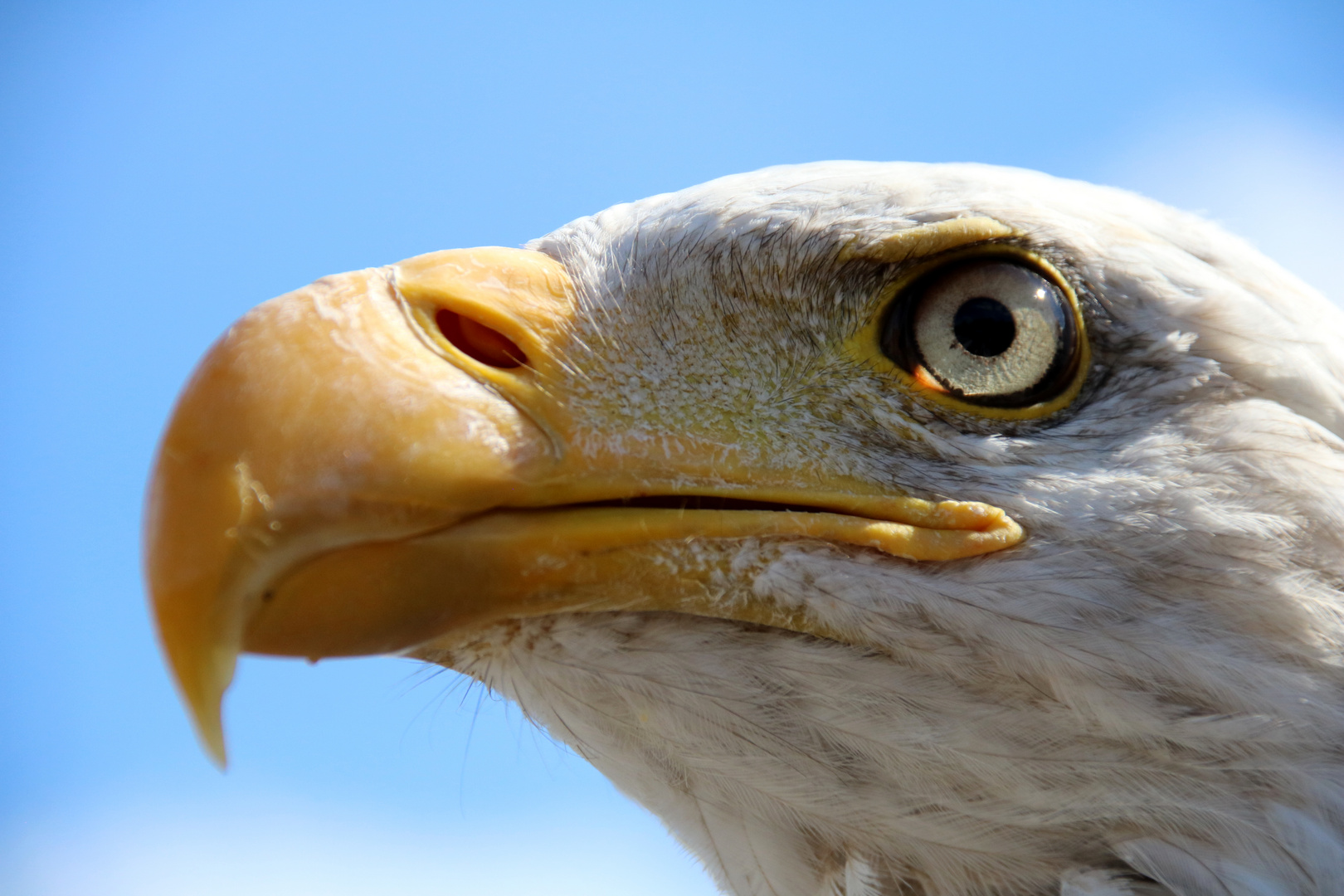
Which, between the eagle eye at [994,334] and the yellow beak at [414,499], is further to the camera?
the eagle eye at [994,334]

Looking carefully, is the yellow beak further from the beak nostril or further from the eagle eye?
the eagle eye

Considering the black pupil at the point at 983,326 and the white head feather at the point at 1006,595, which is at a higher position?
the black pupil at the point at 983,326

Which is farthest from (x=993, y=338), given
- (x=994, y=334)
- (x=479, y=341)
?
(x=479, y=341)

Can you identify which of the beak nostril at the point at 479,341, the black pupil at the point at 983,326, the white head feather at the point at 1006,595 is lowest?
the white head feather at the point at 1006,595

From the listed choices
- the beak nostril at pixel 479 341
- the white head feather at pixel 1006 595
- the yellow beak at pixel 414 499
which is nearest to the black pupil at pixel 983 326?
the white head feather at pixel 1006 595

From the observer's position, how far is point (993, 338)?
221cm

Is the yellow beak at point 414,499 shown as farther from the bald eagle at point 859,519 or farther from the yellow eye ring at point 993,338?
the yellow eye ring at point 993,338

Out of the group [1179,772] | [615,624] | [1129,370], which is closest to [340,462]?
[615,624]

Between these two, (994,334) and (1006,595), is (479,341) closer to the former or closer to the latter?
Answer: (994,334)

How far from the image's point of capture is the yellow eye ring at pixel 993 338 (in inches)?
85.9

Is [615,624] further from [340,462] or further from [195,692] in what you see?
[195,692]

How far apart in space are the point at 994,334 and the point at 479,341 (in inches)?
38.0

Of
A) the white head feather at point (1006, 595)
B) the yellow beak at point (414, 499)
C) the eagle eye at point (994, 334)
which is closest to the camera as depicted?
the yellow beak at point (414, 499)

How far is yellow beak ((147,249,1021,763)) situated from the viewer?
6.27 ft
